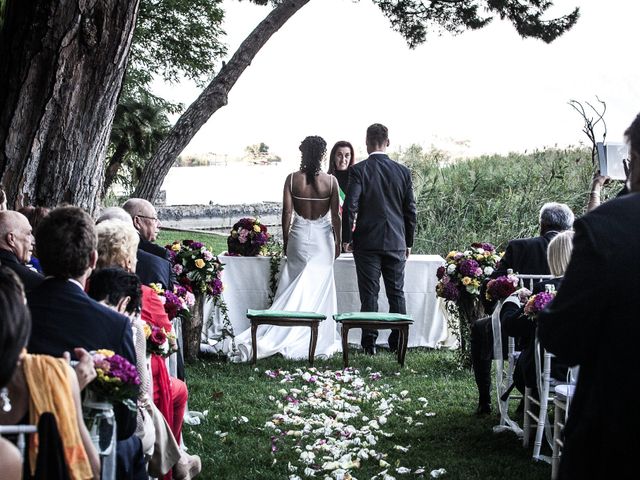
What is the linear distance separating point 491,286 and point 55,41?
3.19 meters

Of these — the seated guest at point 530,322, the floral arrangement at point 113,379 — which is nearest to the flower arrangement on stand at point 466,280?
the seated guest at point 530,322

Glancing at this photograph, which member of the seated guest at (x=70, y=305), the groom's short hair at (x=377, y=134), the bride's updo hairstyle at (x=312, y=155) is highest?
the groom's short hair at (x=377, y=134)

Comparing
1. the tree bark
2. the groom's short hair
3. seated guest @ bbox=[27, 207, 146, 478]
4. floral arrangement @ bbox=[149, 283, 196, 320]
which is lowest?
floral arrangement @ bbox=[149, 283, 196, 320]

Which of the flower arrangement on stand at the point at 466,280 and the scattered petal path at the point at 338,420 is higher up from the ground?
the flower arrangement on stand at the point at 466,280

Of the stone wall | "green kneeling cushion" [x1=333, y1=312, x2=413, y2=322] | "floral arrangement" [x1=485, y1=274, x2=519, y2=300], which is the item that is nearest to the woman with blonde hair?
"floral arrangement" [x1=485, y1=274, x2=519, y2=300]

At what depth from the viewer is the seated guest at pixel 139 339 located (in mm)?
3555

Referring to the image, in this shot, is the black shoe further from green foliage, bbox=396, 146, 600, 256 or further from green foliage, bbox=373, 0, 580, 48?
green foliage, bbox=373, 0, 580, 48

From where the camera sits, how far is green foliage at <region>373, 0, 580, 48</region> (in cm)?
1087

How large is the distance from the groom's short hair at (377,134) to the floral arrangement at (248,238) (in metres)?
1.34

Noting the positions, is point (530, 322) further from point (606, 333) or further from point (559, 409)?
point (606, 333)

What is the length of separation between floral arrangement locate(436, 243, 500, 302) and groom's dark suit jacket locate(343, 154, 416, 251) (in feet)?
2.89

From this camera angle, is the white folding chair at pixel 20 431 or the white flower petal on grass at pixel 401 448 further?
A: the white flower petal on grass at pixel 401 448

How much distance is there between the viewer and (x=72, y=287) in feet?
10.3

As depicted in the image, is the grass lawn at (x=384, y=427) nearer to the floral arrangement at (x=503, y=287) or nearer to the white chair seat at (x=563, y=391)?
the white chair seat at (x=563, y=391)
